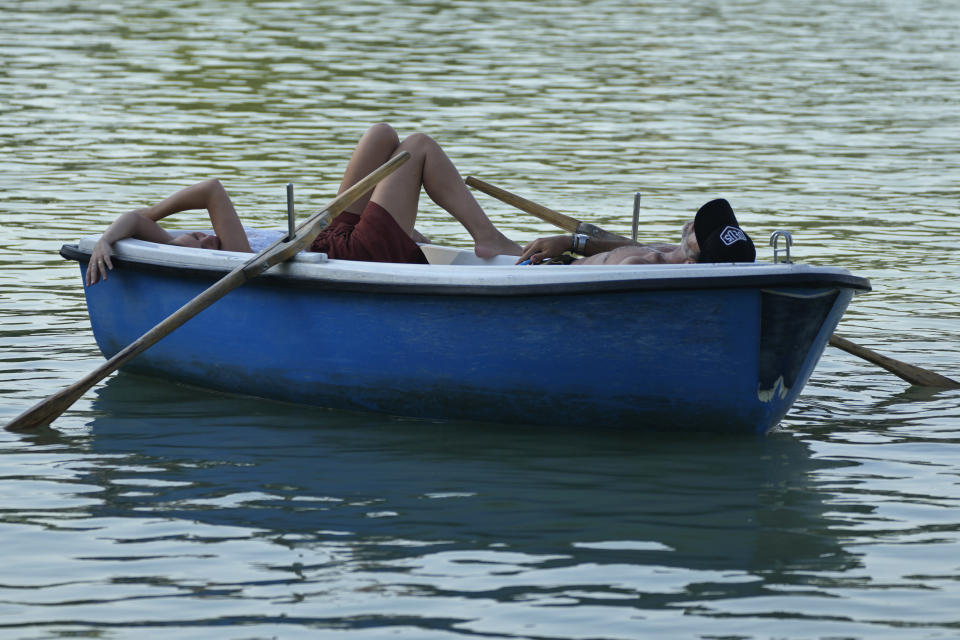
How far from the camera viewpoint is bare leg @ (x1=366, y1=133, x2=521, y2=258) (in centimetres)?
766

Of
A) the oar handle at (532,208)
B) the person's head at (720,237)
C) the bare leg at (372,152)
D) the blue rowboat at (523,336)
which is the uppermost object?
the bare leg at (372,152)

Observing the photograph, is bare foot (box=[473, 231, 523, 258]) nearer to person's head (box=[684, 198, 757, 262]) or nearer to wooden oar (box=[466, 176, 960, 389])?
wooden oar (box=[466, 176, 960, 389])

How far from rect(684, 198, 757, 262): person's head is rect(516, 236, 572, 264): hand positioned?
991 mm

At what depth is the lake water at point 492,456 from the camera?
510cm

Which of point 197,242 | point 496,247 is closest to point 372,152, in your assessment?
point 496,247

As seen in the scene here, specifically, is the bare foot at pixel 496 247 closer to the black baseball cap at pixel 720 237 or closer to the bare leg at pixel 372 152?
the bare leg at pixel 372 152

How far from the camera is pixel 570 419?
698 cm

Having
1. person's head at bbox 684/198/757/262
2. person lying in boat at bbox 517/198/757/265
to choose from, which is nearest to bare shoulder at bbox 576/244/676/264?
person lying in boat at bbox 517/198/757/265

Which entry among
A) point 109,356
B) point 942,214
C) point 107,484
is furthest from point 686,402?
point 942,214

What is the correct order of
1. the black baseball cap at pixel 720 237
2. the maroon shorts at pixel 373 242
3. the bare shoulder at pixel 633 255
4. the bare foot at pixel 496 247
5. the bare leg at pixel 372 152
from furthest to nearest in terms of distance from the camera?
the bare foot at pixel 496 247 → the bare leg at pixel 372 152 → the maroon shorts at pixel 373 242 → the bare shoulder at pixel 633 255 → the black baseball cap at pixel 720 237

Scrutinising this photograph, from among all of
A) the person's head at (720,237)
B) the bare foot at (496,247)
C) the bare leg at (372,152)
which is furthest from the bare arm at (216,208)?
the person's head at (720,237)

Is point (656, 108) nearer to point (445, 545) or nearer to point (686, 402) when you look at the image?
point (686, 402)

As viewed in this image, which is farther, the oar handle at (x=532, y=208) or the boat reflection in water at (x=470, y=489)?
the oar handle at (x=532, y=208)

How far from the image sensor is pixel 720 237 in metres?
6.70
